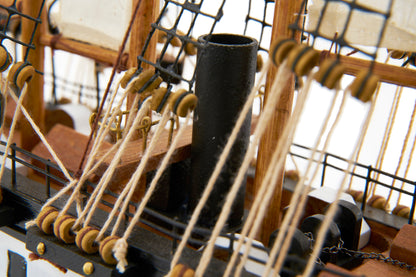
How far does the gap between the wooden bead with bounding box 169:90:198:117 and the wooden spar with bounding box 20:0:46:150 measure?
3.98ft

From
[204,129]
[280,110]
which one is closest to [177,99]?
[204,129]

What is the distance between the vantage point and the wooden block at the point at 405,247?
5.03 ft

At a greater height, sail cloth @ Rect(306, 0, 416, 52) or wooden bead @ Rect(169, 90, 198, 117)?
sail cloth @ Rect(306, 0, 416, 52)

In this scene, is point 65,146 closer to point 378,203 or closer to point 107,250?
point 107,250

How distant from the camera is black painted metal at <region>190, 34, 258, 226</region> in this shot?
166cm

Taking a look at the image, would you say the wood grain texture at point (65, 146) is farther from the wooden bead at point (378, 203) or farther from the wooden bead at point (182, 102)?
the wooden bead at point (378, 203)

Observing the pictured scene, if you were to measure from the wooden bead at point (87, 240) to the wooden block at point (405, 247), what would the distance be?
0.82m

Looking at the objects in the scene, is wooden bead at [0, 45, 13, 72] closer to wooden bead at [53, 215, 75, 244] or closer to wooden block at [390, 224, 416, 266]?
wooden bead at [53, 215, 75, 244]

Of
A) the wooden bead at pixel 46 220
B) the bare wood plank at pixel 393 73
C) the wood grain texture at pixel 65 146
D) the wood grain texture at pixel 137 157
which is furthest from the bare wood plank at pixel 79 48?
the bare wood plank at pixel 393 73

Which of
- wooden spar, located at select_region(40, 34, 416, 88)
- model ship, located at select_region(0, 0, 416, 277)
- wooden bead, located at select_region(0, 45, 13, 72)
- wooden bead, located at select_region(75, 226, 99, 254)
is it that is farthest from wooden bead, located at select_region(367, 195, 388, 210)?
wooden bead, located at select_region(0, 45, 13, 72)

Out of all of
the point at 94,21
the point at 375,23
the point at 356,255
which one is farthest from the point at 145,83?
the point at 94,21

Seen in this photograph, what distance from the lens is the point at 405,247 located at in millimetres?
1544

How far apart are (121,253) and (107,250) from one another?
0.05m

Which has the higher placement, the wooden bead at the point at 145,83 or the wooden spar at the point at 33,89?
the wooden bead at the point at 145,83
